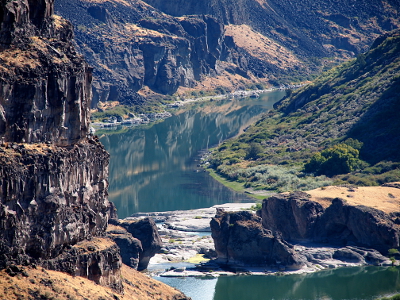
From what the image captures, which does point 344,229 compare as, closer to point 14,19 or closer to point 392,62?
point 14,19

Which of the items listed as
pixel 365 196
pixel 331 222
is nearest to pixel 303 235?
pixel 331 222

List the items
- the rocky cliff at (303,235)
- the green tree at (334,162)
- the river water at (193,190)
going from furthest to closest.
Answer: the green tree at (334,162), the rocky cliff at (303,235), the river water at (193,190)

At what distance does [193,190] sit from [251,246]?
1656 inches

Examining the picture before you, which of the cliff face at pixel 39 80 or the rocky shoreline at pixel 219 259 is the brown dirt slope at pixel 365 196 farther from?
the cliff face at pixel 39 80

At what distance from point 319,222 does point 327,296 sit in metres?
14.4

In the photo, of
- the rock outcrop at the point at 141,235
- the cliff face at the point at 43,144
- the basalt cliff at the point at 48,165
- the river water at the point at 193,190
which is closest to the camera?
the basalt cliff at the point at 48,165

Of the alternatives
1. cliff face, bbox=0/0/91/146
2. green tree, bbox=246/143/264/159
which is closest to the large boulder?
cliff face, bbox=0/0/91/146

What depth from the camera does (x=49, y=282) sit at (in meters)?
36.5

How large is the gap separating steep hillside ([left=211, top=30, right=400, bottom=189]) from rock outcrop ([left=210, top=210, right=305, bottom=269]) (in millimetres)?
33991

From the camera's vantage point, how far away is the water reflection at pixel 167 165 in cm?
10594

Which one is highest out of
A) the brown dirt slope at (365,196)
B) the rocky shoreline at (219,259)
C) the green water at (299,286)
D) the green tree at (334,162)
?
the green tree at (334,162)

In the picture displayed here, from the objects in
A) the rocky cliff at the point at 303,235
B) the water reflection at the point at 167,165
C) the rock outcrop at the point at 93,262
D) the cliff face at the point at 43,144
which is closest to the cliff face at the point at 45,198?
the cliff face at the point at 43,144

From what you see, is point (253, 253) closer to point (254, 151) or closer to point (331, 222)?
point (331, 222)

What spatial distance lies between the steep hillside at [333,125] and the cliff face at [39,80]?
67.4 metres
